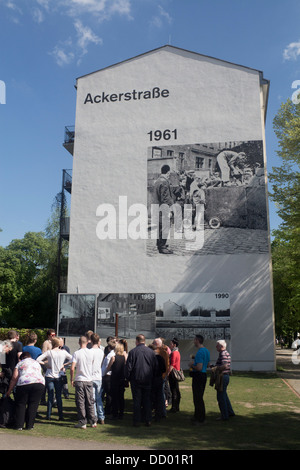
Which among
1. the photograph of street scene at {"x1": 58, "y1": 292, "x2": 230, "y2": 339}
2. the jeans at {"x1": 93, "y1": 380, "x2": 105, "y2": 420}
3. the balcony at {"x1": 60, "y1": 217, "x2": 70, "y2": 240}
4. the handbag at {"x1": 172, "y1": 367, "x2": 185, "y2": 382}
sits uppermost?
the balcony at {"x1": 60, "y1": 217, "x2": 70, "y2": 240}

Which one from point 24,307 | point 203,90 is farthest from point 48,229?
point 203,90

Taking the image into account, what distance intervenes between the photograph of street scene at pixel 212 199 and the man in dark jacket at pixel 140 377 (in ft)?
47.7

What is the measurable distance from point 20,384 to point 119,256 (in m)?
16.1

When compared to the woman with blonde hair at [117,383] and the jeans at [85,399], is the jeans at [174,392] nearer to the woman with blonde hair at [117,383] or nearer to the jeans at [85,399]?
the woman with blonde hair at [117,383]

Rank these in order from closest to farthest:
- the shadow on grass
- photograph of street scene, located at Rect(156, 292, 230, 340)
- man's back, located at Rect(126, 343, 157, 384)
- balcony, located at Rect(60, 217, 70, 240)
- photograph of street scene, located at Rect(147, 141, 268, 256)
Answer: the shadow on grass
man's back, located at Rect(126, 343, 157, 384)
photograph of street scene, located at Rect(156, 292, 230, 340)
photograph of street scene, located at Rect(147, 141, 268, 256)
balcony, located at Rect(60, 217, 70, 240)

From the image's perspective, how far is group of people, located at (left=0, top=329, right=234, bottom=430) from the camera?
29.1 ft

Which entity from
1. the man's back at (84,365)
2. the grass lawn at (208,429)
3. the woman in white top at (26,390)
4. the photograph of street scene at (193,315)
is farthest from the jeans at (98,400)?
the photograph of street scene at (193,315)

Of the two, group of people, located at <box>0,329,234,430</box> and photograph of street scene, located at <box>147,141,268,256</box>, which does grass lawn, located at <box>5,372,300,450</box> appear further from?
photograph of street scene, located at <box>147,141,268,256</box>

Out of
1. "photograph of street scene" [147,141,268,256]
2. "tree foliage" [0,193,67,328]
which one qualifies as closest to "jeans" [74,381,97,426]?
"photograph of street scene" [147,141,268,256]

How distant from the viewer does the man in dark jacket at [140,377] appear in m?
9.46

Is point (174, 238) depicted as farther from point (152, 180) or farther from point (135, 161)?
point (135, 161)

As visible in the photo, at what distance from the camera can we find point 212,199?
24125 millimetres

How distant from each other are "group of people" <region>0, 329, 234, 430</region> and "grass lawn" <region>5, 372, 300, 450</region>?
314mm

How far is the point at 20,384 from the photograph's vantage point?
8.80 m
